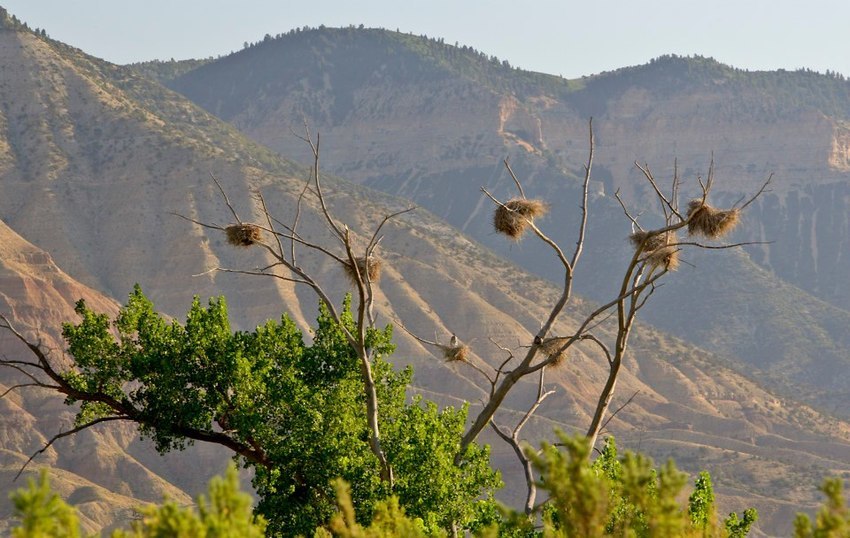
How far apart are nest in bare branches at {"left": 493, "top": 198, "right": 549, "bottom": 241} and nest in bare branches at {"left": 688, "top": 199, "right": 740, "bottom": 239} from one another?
6.26 feet

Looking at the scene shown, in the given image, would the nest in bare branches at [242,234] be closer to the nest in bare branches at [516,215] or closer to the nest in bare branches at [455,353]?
the nest in bare branches at [455,353]

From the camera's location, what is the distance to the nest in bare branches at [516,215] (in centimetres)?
1711

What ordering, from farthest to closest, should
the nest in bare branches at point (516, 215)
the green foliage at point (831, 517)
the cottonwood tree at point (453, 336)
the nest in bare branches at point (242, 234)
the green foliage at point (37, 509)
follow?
1. the nest in bare branches at point (242, 234)
2. the cottonwood tree at point (453, 336)
3. the nest in bare branches at point (516, 215)
4. the green foliage at point (831, 517)
5. the green foliage at point (37, 509)

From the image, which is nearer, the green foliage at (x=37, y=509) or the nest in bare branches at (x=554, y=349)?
the green foliage at (x=37, y=509)

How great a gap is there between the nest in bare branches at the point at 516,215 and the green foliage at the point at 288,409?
5.06 meters

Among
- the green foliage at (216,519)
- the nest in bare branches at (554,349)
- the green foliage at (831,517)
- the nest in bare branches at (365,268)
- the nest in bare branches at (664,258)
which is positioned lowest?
the green foliage at (216,519)

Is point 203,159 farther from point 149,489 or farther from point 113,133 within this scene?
point 149,489

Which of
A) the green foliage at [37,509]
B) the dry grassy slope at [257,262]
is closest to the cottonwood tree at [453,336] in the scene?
the green foliage at [37,509]

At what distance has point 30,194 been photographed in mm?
129750

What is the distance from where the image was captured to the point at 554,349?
1931 cm

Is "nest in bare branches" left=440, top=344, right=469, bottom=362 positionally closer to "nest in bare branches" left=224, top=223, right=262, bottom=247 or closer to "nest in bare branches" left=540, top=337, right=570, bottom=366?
"nest in bare branches" left=540, top=337, right=570, bottom=366

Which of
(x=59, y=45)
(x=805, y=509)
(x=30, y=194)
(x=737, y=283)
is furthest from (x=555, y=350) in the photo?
(x=737, y=283)

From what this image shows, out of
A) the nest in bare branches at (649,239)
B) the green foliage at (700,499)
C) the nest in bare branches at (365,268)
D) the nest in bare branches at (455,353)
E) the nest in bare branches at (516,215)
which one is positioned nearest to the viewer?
the nest in bare branches at (516,215)

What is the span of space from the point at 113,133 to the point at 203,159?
10.1 meters
